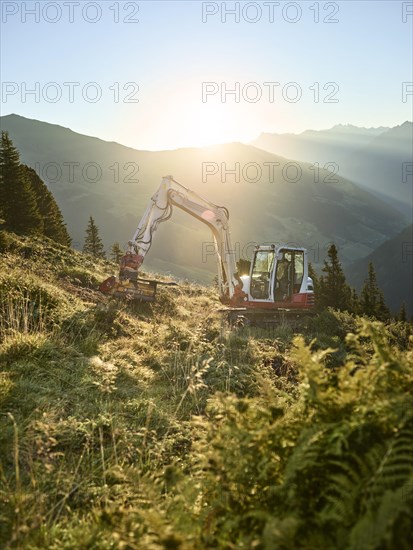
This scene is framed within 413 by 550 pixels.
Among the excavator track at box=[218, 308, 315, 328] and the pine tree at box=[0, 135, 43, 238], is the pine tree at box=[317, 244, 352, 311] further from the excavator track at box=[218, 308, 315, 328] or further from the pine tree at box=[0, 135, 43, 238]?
Answer: the pine tree at box=[0, 135, 43, 238]

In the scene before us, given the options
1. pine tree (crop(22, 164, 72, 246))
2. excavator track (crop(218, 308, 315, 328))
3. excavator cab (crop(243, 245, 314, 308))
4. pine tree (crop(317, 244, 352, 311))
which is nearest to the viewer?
excavator track (crop(218, 308, 315, 328))

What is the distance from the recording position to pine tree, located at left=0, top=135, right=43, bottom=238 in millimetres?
32000

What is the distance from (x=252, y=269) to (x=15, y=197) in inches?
827

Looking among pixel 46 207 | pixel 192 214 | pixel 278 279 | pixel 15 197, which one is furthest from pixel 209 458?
pixel 46 207

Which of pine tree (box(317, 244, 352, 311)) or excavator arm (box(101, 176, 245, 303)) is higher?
excavator arm (box(101, 176, 245, 303))

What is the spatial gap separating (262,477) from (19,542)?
1.86 m

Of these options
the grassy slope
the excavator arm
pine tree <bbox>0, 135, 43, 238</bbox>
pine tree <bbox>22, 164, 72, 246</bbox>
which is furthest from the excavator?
pine tree <bbox>22, 164, 72, 246</bbox>

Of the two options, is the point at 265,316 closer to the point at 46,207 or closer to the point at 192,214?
the point at 192,214

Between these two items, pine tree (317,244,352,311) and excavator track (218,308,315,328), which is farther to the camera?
pine tree (317,244,352,311)

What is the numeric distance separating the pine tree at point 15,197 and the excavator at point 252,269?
15319mm

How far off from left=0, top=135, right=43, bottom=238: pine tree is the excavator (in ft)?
50.3

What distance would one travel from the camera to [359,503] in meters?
2.41

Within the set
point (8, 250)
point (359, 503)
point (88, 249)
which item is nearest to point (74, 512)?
point (359, 503)

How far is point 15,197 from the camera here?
32.8 meters
